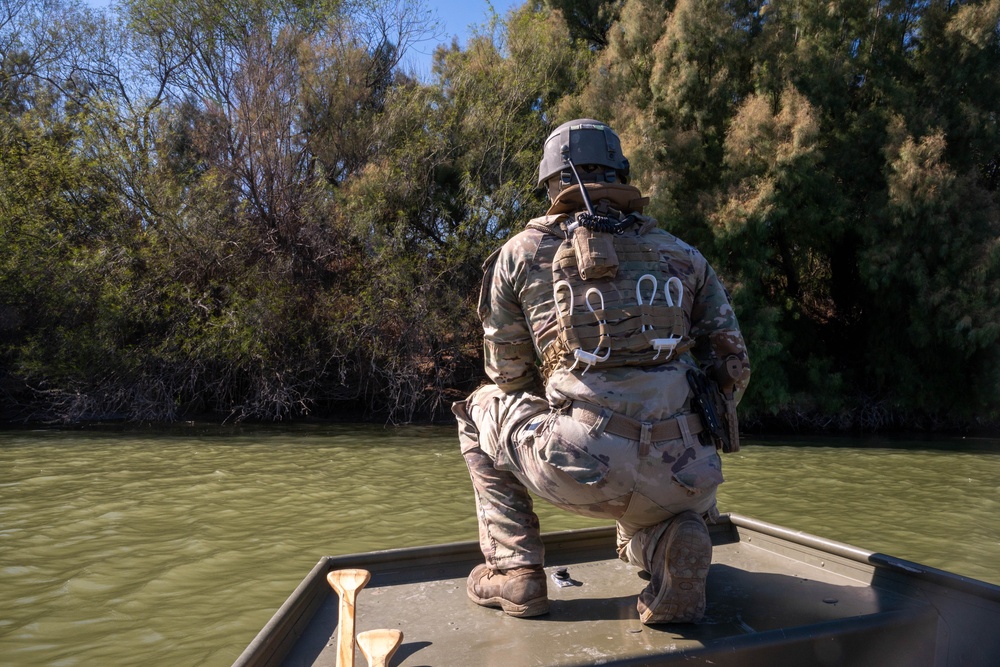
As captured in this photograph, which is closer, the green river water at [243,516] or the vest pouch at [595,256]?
the vest pouch at [595,256]

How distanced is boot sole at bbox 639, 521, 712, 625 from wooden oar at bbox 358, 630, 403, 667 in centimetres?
98

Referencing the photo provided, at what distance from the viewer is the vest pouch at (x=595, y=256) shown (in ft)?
9.94

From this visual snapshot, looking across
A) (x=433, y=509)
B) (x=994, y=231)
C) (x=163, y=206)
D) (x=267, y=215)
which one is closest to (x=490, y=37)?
(x=267, y=215)

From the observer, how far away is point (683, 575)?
9.36 feet

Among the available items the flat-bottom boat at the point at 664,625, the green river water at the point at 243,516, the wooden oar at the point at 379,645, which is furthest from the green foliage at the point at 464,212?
the wooden oar at the point at 379,645

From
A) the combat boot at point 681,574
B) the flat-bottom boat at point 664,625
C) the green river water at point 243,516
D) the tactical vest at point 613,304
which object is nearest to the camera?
the flat-bottom boat at point 664,625

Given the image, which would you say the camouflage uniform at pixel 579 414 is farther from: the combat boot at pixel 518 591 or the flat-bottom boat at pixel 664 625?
the flat-bottom boat at pixel 664 625

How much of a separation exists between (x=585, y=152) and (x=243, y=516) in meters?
5.24

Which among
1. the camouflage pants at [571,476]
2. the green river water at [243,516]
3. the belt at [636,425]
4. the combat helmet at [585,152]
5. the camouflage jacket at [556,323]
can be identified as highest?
the combat helmet at [585,152]

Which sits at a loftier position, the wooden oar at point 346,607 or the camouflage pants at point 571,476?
the camouflage pants at point 571,476

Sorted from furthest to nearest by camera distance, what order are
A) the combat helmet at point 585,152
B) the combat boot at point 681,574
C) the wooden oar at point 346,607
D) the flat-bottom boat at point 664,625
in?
the combat helmet at point 585,152 < the combat boot at point 681,574 < the flat-bottom boat at point 664,625 < the wooden oar at point 346,607

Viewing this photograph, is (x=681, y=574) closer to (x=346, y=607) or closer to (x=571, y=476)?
(x=571, y=476)

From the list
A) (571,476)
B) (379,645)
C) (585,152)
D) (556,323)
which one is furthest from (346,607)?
(585,152)

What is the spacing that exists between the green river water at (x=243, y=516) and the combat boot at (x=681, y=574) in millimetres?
2398
